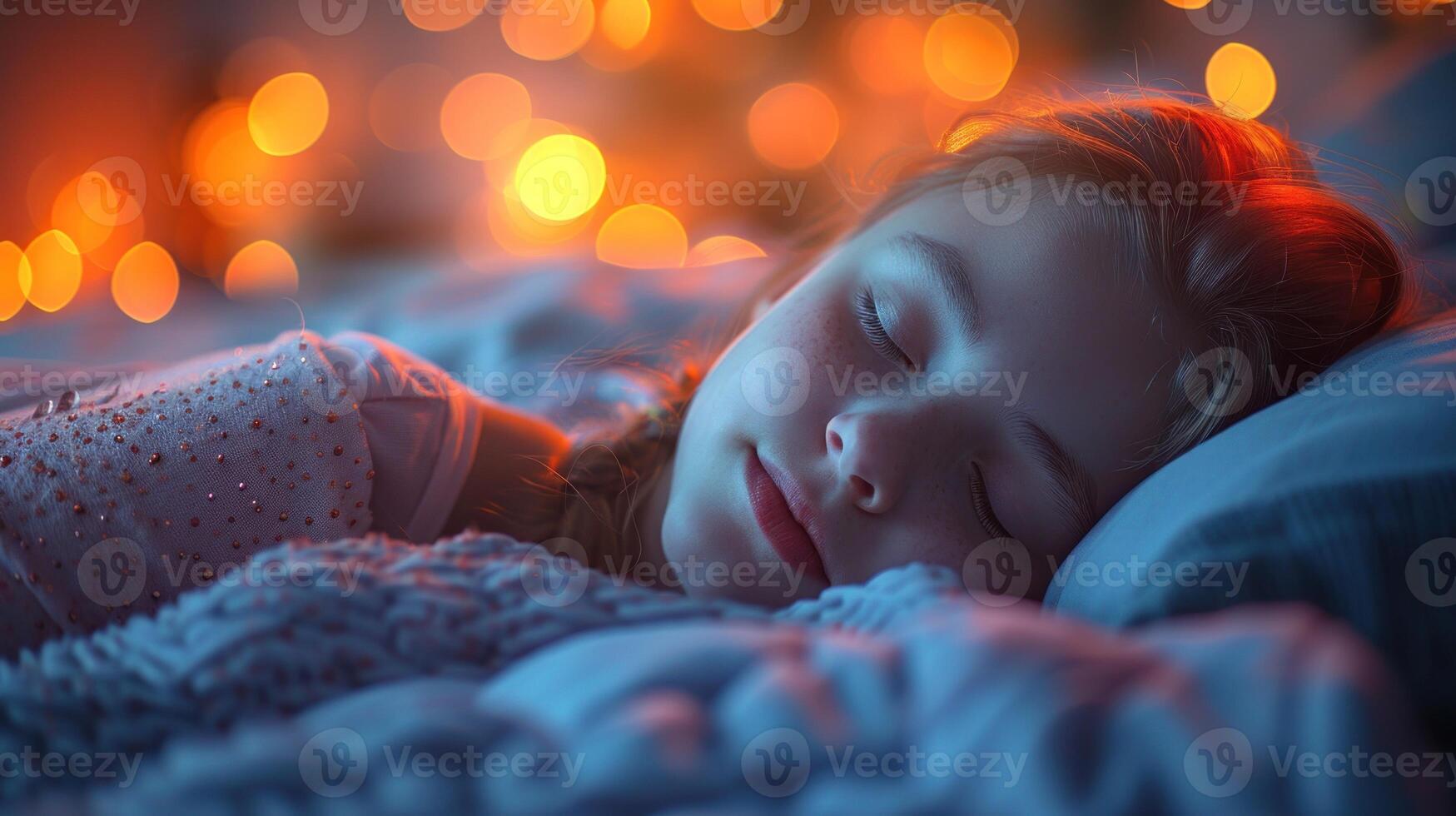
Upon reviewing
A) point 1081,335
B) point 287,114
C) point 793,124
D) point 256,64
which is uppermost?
point 256,64

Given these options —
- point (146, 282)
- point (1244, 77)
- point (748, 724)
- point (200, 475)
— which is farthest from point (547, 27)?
point (748, 724)

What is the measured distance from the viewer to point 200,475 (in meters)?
0.74

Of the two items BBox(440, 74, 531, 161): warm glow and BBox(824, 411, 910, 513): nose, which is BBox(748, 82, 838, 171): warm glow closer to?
BBox(440, 74, 531, 161): warm glow

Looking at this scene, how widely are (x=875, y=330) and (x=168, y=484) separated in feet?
2.01

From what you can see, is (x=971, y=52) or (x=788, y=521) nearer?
(x=788, y=521)

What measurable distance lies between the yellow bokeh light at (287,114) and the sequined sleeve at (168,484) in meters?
1.85

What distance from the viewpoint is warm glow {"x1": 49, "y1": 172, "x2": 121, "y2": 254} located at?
7.48ft

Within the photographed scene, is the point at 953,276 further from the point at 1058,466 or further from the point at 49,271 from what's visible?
the point at 49,271

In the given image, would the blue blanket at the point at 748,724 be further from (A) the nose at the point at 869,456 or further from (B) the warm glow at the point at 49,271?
(B) the warm glow at the point at 49,271

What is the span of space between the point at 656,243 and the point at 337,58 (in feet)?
3.41

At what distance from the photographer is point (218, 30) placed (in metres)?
2.44

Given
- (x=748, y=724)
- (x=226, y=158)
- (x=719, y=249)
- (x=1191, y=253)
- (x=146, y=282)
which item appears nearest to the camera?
(x=748, y=724)

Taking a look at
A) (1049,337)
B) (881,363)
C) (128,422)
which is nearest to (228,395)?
(128,422)

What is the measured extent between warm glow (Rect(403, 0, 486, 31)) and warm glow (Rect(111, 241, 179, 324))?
3.01 ft
